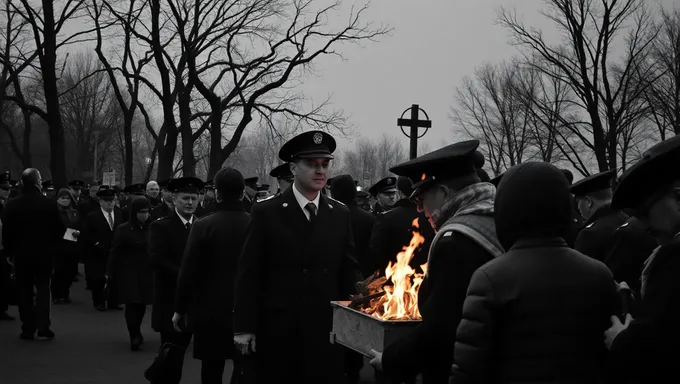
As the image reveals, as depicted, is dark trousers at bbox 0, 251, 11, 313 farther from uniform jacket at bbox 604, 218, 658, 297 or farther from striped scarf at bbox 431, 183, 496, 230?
striped scarf at bbox 431, 183, 496, 230

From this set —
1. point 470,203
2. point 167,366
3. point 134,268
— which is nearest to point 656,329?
point 470,203

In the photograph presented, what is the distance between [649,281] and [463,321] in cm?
71

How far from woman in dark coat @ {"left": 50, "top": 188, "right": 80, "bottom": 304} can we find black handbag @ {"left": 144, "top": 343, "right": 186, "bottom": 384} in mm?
9449

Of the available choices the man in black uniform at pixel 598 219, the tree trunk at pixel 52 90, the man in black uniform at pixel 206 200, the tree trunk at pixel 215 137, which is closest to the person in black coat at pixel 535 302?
the man in black uniform at pixel 598 219

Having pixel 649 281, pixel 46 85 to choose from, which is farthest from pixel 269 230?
pixel 46 85

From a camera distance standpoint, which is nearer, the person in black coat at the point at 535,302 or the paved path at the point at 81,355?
the person in black coat at the point at 535,302

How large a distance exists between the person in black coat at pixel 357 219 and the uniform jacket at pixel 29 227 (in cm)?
437

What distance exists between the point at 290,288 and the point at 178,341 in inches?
111

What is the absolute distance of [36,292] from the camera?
12.4 m

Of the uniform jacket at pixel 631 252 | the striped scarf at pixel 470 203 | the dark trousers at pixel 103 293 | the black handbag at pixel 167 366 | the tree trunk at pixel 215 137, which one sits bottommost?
the black handbag at pixel 167 366

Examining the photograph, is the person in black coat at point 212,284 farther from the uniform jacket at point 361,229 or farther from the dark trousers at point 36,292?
the dark trousers at point 36,292

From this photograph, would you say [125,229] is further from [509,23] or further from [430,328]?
[509,23]

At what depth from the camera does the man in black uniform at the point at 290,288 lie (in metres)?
5.89

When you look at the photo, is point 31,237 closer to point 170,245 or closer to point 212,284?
point 170,245
